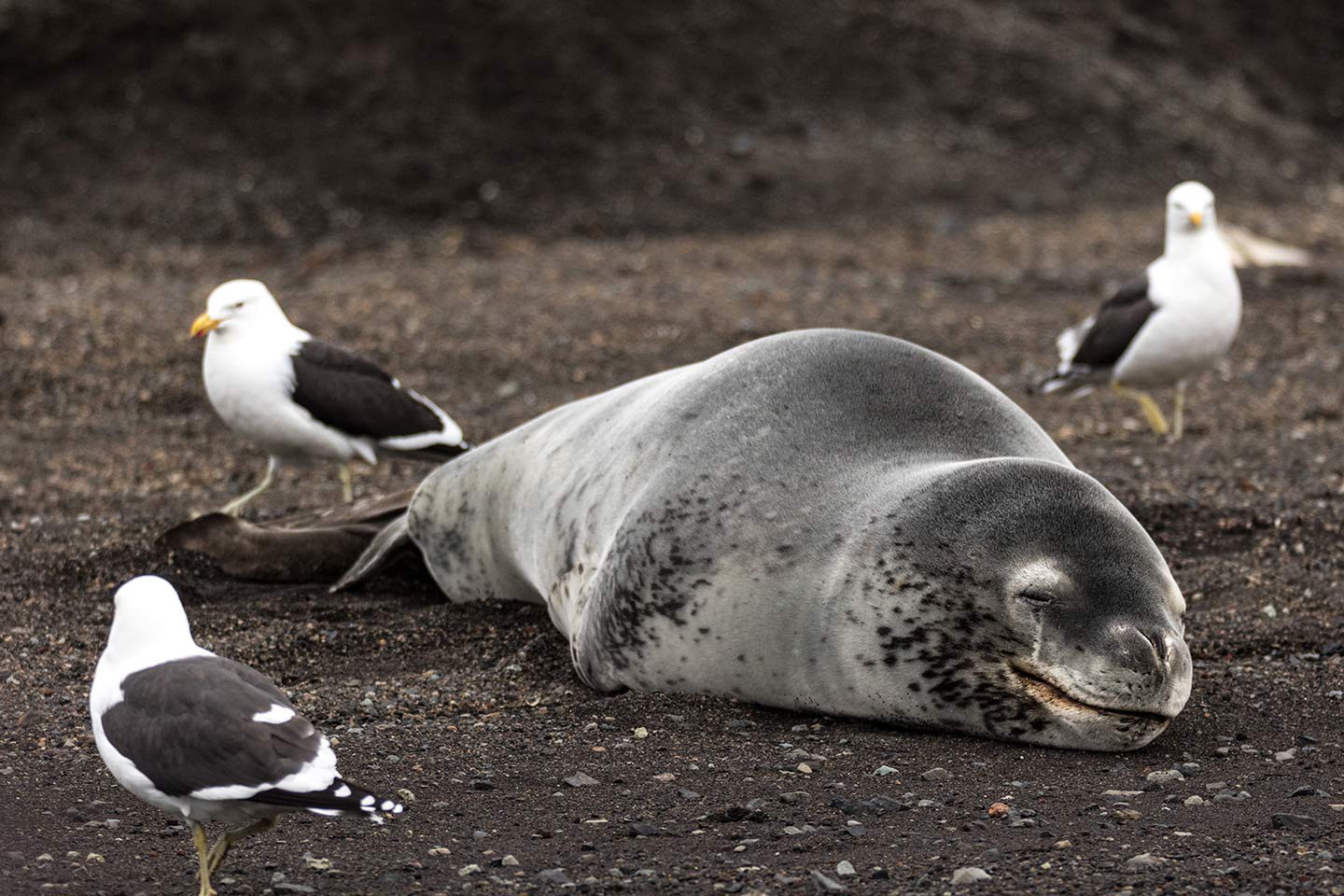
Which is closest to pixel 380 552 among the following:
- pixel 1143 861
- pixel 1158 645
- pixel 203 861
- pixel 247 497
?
pixel 247 497

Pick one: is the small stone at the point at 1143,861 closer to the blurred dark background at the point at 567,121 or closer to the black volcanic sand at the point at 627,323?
the black volcanic sand at the point at 627,323

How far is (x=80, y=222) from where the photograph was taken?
39.3 feet

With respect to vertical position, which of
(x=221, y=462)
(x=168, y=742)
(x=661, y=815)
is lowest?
(x=221, y=462)

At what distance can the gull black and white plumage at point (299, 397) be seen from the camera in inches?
244

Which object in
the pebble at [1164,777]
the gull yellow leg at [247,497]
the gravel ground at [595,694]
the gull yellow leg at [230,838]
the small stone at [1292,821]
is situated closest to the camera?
the gull yellow leg at [230,838]

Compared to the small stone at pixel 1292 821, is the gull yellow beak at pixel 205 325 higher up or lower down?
higher up

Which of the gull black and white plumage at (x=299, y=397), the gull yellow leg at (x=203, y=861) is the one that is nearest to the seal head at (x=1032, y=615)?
the gull yellow leg at (x=203, y=861)

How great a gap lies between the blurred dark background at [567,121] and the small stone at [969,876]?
9140 mm

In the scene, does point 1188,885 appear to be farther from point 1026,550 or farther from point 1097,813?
point 1026,550

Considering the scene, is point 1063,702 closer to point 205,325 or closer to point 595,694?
point 595,694

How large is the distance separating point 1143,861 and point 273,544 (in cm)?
317

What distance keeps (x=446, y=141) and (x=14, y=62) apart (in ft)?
11.4

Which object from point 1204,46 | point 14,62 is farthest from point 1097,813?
point 1204,46

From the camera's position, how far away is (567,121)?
13.1m
